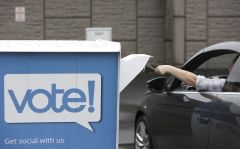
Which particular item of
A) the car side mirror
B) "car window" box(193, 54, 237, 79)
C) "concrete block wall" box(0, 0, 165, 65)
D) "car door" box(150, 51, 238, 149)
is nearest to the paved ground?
"car window" box(193, 54, 237, 79)

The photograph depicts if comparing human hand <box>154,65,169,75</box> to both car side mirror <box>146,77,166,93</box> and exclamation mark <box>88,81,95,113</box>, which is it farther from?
exclamation mark <box>88,81,95,113</box>

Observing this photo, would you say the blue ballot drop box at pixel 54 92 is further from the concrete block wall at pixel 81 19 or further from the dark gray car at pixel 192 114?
the concrete block wall at pixel 81 19

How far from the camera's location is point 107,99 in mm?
4000

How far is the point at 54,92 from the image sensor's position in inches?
155

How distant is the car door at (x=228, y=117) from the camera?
4.43 metres

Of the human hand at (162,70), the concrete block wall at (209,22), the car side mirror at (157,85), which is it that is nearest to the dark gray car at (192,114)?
the car side mirror at (157,85)

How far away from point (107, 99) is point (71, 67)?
1.03 feet

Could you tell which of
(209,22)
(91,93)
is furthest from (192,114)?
(209,22)

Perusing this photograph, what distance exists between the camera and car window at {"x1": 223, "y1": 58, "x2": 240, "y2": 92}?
475 centimetres

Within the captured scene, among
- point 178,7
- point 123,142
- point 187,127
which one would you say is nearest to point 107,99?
point 187,127

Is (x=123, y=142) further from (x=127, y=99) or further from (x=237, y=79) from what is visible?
(x=127, y=99)

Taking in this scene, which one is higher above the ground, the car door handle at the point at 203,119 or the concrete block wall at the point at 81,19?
the concrete block wall at the point at 81,19

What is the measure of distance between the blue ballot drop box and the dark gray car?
1.02 metres

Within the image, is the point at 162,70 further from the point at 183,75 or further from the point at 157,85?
the point at 157,85
